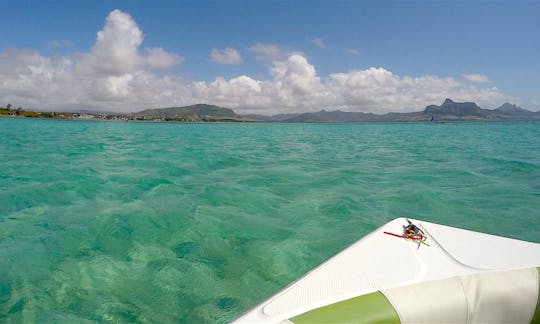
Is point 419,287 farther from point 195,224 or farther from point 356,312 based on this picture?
point 195,224

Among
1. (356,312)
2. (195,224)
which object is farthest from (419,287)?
(195,224)

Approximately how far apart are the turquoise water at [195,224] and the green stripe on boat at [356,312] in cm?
283

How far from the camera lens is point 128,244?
748cm

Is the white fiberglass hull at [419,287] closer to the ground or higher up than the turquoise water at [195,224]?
higher up

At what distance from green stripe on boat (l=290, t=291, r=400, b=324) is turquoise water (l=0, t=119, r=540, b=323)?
2.83 metres

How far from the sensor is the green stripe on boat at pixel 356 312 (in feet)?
8.92

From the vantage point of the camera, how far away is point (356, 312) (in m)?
2.84

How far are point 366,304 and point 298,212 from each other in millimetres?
7213

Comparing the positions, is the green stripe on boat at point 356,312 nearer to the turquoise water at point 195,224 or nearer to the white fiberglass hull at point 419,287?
the white fiberglass hull at point 419,287

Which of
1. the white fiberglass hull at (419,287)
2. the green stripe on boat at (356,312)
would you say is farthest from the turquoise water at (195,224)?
the green stripe on boat at (356,312)

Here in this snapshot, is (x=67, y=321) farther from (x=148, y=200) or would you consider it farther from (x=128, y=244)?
(x=148, y=200)

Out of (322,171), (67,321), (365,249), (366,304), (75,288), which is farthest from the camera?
(322,171)

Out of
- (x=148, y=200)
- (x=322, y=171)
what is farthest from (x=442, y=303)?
(x=322, y=171)

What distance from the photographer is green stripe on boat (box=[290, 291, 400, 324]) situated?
2.72 meters
